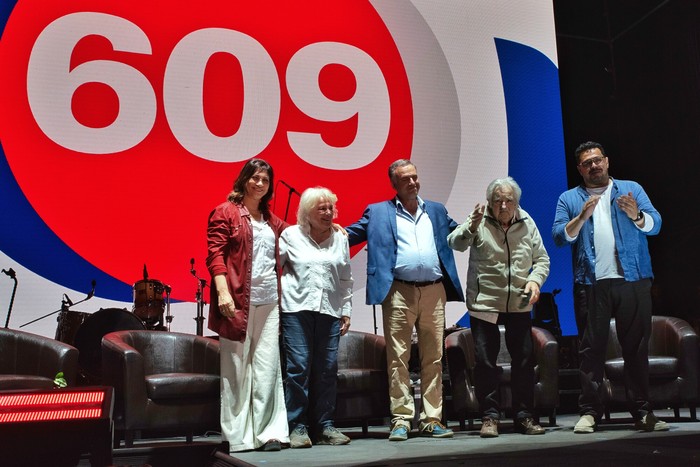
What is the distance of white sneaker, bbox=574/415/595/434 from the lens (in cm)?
393

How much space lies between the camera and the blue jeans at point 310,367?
380 cm

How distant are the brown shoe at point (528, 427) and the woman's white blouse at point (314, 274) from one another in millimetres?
1093

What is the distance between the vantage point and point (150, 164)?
5.34 m

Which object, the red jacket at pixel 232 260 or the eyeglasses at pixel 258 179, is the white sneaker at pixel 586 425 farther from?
the eyeglasses at pixel 258 179

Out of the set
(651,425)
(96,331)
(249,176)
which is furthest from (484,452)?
(96,331)

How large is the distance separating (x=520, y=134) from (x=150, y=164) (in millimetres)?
3004

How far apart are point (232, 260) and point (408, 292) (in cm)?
96

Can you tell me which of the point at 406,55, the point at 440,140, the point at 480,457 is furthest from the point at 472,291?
the point at 406,55

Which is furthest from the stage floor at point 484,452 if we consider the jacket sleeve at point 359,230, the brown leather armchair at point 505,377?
the jacket sleeve at point 359,230

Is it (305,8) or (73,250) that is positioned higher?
(305,8)

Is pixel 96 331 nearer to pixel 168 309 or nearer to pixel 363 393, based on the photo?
pixel 168 309

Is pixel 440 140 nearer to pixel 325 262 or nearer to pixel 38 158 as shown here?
pixel 325 262

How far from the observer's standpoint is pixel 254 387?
3.72 meters

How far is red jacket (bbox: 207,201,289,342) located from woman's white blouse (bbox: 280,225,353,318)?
244 mm
